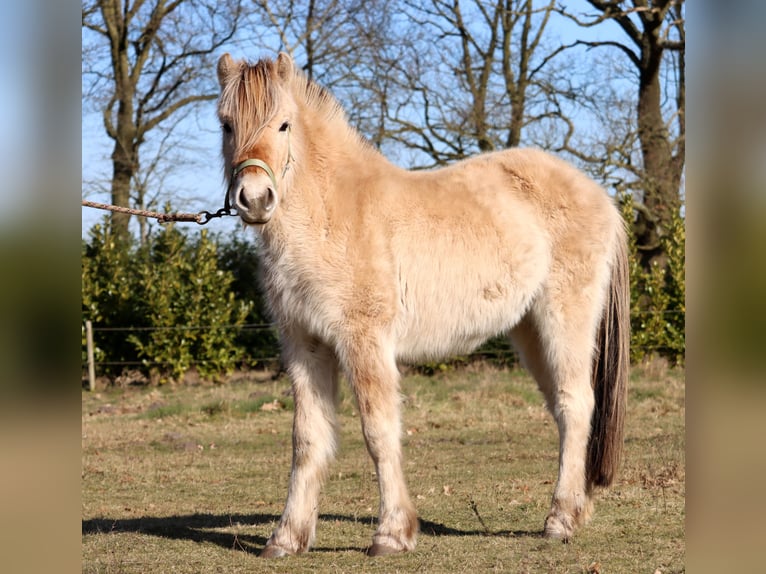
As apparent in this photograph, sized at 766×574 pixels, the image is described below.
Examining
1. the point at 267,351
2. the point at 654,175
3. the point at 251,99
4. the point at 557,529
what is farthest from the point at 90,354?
the point at 654,175

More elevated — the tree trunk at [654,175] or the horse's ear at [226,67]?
the tree trunk at [654,175]

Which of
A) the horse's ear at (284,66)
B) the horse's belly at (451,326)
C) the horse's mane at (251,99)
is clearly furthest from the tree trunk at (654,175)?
the horse's mane at (251,99)

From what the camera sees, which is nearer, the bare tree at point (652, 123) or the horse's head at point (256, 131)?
the horse's head at point (256, 131)

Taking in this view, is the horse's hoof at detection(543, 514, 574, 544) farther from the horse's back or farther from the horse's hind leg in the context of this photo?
the horse's back

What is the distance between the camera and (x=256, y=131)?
4.74 meters

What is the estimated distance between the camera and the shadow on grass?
5.46 meters

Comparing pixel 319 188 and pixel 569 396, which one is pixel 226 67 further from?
pixel 569 396

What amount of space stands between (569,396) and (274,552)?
2.23 metres

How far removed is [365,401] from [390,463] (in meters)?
0.41

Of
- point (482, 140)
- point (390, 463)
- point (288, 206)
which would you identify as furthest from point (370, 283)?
point (482, 140)

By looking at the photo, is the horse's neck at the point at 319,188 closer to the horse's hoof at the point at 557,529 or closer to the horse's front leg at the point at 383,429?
the horse's front leg at the point at 383,429

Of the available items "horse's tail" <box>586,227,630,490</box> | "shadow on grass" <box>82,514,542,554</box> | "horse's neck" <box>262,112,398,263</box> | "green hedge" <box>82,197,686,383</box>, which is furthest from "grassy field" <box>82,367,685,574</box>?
"green hedge" <box>82,197,686,383</box>

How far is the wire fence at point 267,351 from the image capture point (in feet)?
52.0
